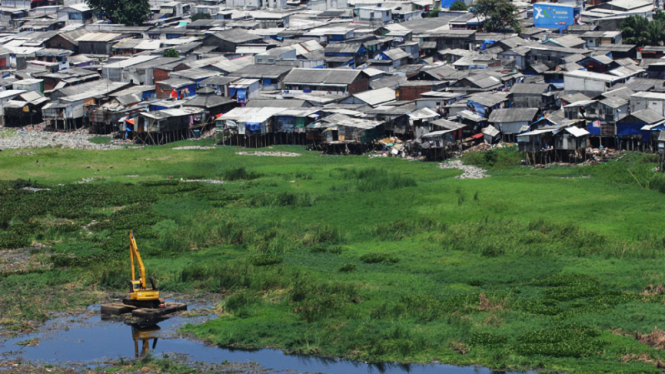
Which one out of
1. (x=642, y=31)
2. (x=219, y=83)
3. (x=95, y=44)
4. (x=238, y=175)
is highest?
(x=642, y=31)

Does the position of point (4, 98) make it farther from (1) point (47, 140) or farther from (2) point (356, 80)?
(2) point (356, 80)

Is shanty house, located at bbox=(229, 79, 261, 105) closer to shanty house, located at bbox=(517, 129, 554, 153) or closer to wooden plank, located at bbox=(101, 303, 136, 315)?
shanty house, located at bbox=(517, 129, 554, 153)

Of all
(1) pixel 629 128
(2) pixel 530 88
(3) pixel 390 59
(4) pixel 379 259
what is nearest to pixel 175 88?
(3) pixel 390 59

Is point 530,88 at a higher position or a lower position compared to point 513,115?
higher

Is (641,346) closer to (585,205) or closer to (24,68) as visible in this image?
(585,205)

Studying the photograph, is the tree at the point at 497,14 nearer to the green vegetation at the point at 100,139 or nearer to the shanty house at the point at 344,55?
the shanty house at the point at 344,55

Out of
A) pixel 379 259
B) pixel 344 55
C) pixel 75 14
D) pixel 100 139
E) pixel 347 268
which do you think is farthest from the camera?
pixel 75 14
